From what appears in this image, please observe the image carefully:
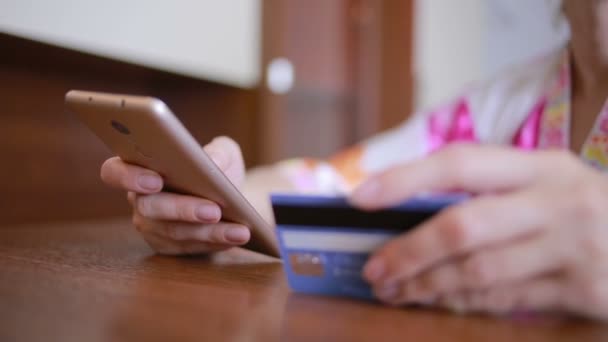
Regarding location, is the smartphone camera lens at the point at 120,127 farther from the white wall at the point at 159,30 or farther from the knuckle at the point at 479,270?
the white wall at the point at 159,30

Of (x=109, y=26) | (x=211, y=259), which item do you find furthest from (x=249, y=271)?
(x=109, y=26)

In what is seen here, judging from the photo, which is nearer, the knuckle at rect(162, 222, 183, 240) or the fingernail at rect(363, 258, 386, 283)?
the fingernail at rect(363, 258, 386, 283)

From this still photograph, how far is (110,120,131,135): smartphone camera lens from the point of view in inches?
18.4

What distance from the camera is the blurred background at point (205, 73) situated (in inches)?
37.9

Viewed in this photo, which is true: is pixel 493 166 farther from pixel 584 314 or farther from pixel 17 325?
pixel 17 325

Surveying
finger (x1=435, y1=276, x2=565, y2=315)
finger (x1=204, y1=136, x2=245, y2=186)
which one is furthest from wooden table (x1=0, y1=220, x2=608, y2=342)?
finger (x1=204, y1=136, x2=245, y2=186)

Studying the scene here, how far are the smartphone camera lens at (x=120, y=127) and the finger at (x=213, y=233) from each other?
0.41 ft

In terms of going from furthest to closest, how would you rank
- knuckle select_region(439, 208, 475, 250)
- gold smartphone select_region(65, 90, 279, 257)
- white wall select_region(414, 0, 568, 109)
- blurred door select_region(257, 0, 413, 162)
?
white wall select_region(414, 0, 568, 109)
blurred door select_region(257, 0, 413, 162)
gold smartphone select_region(65, 90, 279, 257)
knuckle select_region(439, 208, 475, 250)

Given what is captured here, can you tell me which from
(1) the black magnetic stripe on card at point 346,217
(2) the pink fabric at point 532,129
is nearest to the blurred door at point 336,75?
(2) the pink fabric at point 532,129

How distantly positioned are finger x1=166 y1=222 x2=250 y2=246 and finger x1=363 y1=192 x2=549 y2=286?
236 mm

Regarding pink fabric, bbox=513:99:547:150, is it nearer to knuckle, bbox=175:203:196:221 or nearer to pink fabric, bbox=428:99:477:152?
pink fabric, bbox=428:99:477:152

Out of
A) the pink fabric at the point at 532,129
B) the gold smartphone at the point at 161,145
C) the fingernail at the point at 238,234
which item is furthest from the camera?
the pink fabric at the point at 532,129

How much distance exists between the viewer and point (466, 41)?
9.84 ft

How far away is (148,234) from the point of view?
0.60m
